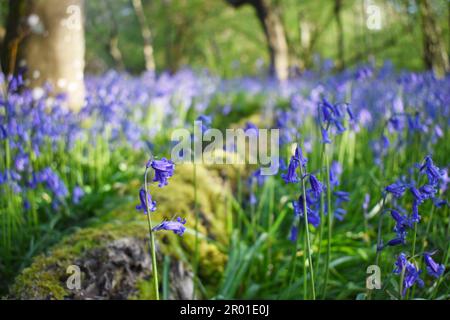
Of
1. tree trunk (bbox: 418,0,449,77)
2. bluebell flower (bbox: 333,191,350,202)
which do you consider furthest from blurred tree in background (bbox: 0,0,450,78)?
bluebell flower (bbox: 333,191,350,202)

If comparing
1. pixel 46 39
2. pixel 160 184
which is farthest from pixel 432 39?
pixel 160 184

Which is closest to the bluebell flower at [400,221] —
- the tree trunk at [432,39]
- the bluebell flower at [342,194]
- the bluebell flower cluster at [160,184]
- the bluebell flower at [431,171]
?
the bluebell flower at [431,171]

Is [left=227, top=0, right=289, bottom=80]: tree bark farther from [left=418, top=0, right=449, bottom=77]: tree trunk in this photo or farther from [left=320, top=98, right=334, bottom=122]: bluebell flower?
[left=320, top=98, right=334, bottom=122]: bluebell flower

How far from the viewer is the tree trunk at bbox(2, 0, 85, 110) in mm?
4008

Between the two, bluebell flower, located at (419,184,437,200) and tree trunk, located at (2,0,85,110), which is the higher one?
tree trunk, located at (2,0,85,110)

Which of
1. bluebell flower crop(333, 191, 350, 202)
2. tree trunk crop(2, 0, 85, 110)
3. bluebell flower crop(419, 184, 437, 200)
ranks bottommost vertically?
bluebell flower crop(333, 191, 350, 202)

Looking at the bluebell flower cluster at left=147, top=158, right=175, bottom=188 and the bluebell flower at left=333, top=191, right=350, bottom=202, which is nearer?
the bluebell flower cluster at left=147, top=158, right=175, bottom=188

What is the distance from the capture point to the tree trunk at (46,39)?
401 centimetres

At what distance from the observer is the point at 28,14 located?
4035 mm

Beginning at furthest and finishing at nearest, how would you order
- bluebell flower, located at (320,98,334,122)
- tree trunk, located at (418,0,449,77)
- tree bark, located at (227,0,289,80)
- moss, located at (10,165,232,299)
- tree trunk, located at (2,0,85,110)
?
tree bark, located at (227,0,289,80), tree trunk, located at (418,0,449,77), tree trunk, located at (2,0,85,110), moss, located at (10,165,232,299), bluebell flower, located at (320,98,334,122)

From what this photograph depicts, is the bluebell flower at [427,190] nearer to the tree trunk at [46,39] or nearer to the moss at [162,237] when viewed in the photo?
the moss at [162,237]
